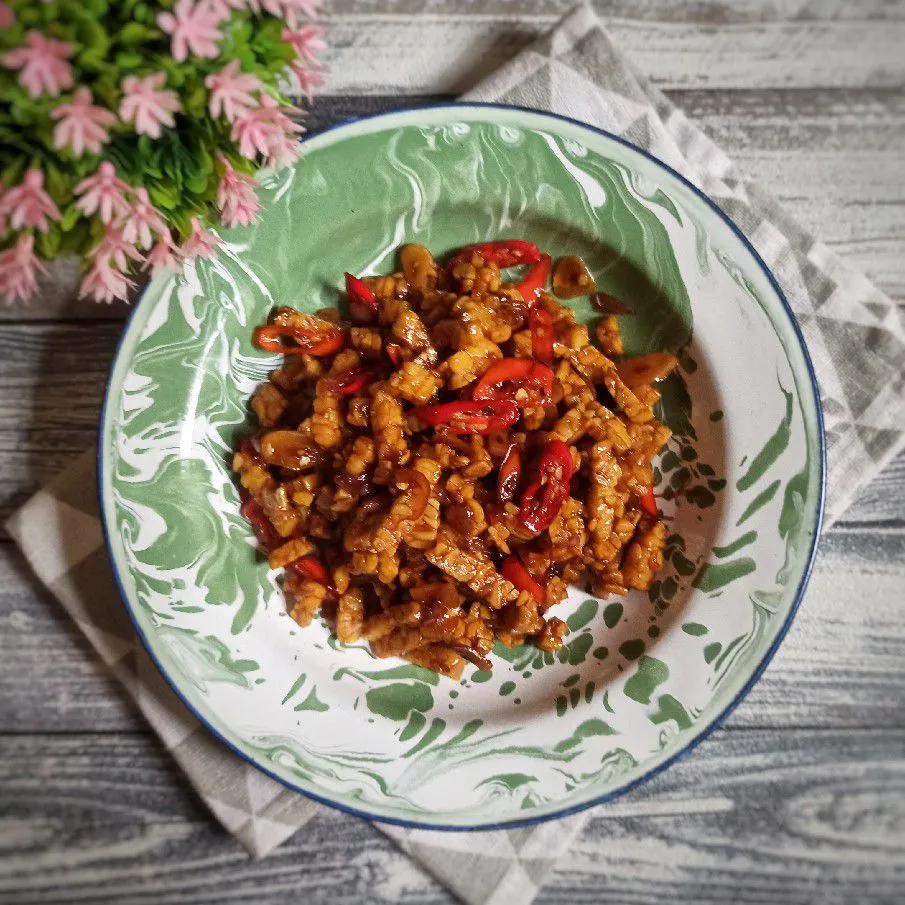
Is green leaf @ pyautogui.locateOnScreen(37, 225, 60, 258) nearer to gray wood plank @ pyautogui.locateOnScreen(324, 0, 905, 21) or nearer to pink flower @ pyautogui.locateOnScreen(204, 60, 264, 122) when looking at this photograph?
pink flower @ pyautogui.locateOnScreen(204, 60, 264, 122)

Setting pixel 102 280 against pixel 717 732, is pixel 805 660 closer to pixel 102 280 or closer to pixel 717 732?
pixel 717 732


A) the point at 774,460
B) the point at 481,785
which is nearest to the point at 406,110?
the point at 774,460

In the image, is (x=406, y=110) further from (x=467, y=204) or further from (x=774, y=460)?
(x=774, y=460)

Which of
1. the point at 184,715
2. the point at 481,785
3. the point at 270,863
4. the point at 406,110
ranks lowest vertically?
the point at 270,863

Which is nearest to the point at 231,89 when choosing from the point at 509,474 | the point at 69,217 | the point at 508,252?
the point at 69,217

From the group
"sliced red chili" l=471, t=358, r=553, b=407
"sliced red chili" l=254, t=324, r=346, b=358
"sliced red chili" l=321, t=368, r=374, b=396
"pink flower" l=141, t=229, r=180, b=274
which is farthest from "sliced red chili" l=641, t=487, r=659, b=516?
"pink flower" l=141, t=229, r=180, b=274

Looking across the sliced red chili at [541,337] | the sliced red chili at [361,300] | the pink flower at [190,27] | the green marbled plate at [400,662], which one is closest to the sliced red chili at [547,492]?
the sliced red chili at [541,337]
